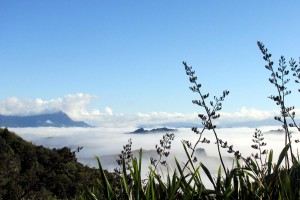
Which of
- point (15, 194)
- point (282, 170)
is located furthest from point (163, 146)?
point (282, 170)

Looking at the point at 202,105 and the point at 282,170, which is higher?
the point at 202,105

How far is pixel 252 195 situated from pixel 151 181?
0.84 metres

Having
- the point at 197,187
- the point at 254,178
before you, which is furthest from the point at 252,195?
the point at 197,187

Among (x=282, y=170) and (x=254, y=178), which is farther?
(x=282, y=170)

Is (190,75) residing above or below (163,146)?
above

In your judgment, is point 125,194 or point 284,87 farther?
point 284,87

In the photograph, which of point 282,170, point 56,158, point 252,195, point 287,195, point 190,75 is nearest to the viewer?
point 287,195

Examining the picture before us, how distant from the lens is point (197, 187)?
3482 millimetres

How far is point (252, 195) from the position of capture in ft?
11.3

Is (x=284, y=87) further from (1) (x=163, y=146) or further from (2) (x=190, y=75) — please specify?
(1) (x=163, y=146)

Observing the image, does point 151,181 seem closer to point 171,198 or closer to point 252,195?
point 171,198

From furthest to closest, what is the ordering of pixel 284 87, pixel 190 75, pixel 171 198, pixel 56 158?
1. pixel 56 158
2. pixel 190 75
3. pixel 284 87
4. pixel 171 198

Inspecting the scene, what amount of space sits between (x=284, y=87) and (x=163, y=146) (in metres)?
2.70

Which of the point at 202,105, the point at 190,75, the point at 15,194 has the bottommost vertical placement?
the point at 15,194
